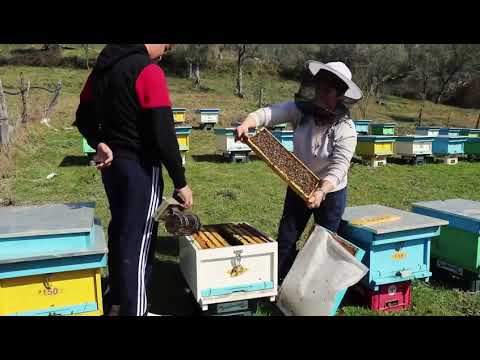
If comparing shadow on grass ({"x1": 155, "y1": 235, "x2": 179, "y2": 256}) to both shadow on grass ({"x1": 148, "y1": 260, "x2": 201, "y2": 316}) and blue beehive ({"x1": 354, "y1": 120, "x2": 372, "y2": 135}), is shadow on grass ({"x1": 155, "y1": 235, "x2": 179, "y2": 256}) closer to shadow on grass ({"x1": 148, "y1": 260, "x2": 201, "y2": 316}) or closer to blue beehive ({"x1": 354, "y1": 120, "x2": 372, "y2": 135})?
shadow on grass ({"x1": 148, "y1": 260, "x2": 201, "y2": 316})

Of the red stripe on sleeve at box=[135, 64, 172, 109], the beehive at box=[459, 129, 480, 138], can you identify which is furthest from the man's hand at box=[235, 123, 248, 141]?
the beehive at box=[459, 129, 480, 138]

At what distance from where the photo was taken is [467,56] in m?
26.4

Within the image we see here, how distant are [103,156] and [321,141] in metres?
1.52

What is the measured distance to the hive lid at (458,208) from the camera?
3.26 m

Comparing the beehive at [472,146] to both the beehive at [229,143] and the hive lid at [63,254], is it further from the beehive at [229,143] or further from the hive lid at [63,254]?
the hive lid at [63,254]

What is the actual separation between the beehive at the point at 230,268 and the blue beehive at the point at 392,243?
670mm

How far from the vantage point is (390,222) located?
303 cm

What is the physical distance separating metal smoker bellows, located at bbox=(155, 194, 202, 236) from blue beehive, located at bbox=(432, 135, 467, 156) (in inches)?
392

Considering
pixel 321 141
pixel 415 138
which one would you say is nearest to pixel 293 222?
pixel 321 141

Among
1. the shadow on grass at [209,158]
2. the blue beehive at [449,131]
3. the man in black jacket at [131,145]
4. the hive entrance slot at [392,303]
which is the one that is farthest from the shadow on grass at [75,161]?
the blue beehive at [449,131]

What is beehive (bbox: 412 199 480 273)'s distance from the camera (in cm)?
325

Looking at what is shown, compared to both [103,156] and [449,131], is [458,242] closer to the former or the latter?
[103,156]

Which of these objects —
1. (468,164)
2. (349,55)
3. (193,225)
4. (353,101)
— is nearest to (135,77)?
(193,225)

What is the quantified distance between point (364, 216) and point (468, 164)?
9.17m
